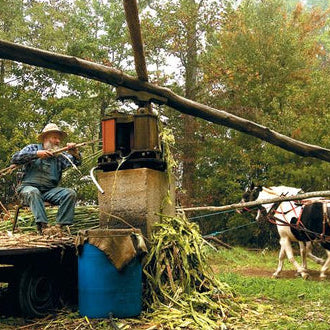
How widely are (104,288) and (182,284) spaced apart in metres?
0.88

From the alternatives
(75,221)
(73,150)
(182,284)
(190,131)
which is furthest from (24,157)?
(190,131)

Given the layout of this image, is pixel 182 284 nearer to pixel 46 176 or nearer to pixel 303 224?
pixel 46 176

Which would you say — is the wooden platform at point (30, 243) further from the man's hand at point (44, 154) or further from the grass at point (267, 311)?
the man's hand at point (44, 154)

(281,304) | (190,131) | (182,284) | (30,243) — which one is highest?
(190,131)

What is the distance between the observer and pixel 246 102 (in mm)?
19375

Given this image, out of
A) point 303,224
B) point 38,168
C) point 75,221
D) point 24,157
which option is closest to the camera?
point 24,157

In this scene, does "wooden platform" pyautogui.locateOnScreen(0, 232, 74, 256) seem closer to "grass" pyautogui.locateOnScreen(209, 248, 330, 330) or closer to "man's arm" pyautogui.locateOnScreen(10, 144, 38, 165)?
"man's arm" pyautogui.locateOnScreen(10, 144, 38, 165)

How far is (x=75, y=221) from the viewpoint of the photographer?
635 centimetres

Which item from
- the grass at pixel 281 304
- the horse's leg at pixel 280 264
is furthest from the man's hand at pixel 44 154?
the horse's leg at pixel 280 264

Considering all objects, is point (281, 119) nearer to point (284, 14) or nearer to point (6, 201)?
point (284, 14)

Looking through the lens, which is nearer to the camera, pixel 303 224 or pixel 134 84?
pixel 134 84

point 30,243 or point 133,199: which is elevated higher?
point 133,199

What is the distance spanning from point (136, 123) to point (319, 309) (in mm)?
2881

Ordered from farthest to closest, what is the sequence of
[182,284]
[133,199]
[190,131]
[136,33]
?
[190,131] < [133,199] < [182,284] < [136,33]
